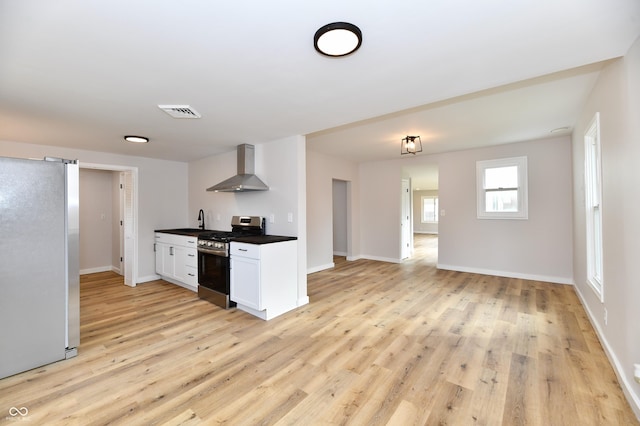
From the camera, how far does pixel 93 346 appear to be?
262 centimetres

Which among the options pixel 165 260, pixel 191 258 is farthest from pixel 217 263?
pixel 165 260

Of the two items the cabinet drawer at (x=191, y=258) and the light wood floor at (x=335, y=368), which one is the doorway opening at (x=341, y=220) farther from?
the cabinet drawer at (x=191, y=258)

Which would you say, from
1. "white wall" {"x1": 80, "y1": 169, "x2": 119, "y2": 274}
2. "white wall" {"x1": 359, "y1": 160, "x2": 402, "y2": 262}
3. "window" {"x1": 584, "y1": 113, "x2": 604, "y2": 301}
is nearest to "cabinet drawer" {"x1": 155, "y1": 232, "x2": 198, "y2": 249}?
"white wall" {"x1": 80, "y1": 169, "x2": 119, "y2": 274}

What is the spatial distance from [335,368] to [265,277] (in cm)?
135

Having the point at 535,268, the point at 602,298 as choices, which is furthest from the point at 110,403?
the point at 535,268

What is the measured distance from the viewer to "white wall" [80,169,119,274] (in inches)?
223

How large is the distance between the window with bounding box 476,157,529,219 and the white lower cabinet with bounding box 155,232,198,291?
17.2 feet

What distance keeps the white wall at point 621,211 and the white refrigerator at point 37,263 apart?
13.9 feet

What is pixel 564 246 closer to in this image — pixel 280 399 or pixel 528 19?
pixel 528 19

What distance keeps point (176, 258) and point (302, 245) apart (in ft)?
7.65

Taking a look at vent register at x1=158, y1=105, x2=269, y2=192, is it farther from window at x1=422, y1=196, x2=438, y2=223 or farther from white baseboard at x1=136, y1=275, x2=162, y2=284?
window at x1=422, y1=196, x2=438, y2=223

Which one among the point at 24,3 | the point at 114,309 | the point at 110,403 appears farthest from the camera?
the point at 114,309

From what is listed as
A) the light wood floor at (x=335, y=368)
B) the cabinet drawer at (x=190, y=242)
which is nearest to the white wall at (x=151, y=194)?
the cabinet drawer at (x=190, y=242)

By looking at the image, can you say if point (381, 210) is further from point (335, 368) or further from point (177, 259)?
point (335, 368)
